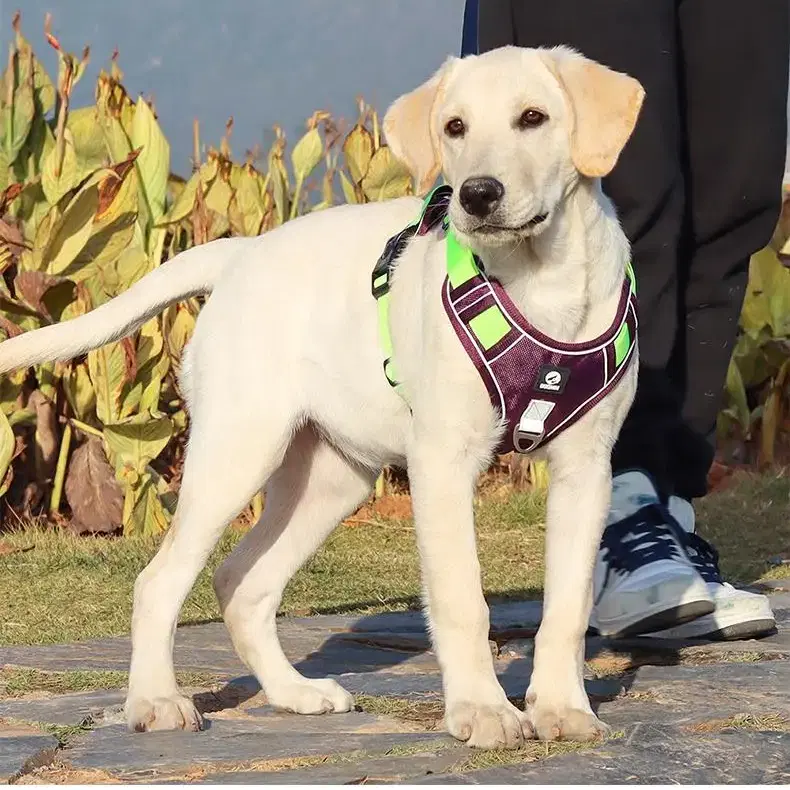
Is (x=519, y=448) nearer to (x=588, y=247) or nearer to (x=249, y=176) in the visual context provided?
(x=588, y=247)

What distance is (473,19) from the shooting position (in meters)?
3.80

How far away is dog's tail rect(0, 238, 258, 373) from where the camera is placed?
3109 mm

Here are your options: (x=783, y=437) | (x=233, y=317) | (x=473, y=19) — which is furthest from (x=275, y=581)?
(x=783, y=437)

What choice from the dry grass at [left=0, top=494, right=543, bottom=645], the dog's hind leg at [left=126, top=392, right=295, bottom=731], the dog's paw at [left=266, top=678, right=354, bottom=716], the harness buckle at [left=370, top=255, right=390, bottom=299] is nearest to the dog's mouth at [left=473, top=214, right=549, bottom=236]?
the harness buckle at [left=370, top=255, right=390, bottom=299]

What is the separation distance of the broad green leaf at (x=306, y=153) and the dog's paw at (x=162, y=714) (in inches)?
155

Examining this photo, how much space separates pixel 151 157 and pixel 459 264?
11.2 ft

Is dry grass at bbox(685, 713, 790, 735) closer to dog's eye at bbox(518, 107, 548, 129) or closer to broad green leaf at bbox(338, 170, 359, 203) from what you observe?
dog's eye at bbox(518, 107, 548, 129)

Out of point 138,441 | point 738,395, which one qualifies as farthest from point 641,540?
point 738,395

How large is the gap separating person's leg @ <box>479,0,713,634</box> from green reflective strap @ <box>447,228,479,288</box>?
0.90m

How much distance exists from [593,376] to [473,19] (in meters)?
1.50

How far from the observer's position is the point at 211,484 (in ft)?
9.62

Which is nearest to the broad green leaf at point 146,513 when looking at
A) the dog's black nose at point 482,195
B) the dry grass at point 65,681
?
the dry grass at point 65,681

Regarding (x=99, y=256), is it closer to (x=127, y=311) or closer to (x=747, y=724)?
(x=127, y=311)

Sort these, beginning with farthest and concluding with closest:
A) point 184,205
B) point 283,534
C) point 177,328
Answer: point 184,205 → point 177,328 → point 283,534
